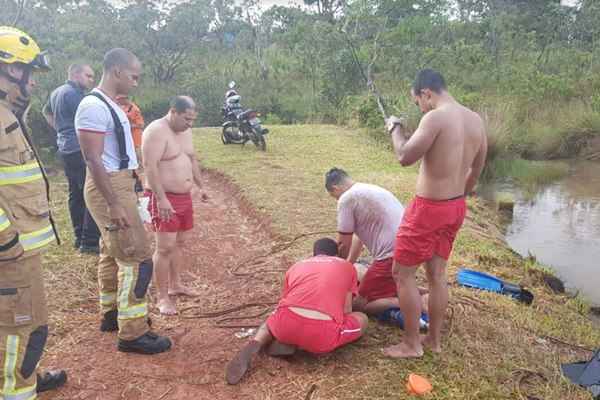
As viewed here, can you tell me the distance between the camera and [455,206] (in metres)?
3.00

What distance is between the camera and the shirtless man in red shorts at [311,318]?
3.06 meters

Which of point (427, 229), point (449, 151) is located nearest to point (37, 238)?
point (427, 229)

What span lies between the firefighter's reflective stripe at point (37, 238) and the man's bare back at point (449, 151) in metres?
2.03

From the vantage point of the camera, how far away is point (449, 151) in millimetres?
2891

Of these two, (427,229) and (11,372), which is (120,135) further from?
(427,229)

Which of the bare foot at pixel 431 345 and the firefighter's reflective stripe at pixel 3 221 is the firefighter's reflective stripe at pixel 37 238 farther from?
the bare foot at pixel 431 345

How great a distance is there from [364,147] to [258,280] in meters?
7.08

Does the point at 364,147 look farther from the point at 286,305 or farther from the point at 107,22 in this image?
the point at 107,22

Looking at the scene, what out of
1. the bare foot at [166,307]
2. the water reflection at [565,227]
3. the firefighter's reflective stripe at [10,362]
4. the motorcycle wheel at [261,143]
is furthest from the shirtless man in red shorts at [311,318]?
the motorcycle wheel at [261,143]

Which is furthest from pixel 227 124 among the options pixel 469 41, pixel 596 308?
pixel 469 41

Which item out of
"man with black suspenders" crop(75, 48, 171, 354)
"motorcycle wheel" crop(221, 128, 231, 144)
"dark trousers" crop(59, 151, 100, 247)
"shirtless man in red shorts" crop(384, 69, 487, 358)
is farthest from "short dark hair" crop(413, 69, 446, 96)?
"motorcycle wheel" crop(221, 128, 231, 144)

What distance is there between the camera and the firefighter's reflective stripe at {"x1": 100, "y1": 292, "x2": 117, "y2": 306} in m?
3.55

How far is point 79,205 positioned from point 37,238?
289 cm

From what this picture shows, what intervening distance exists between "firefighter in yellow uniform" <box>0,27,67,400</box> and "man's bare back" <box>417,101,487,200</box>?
6.74 feet
